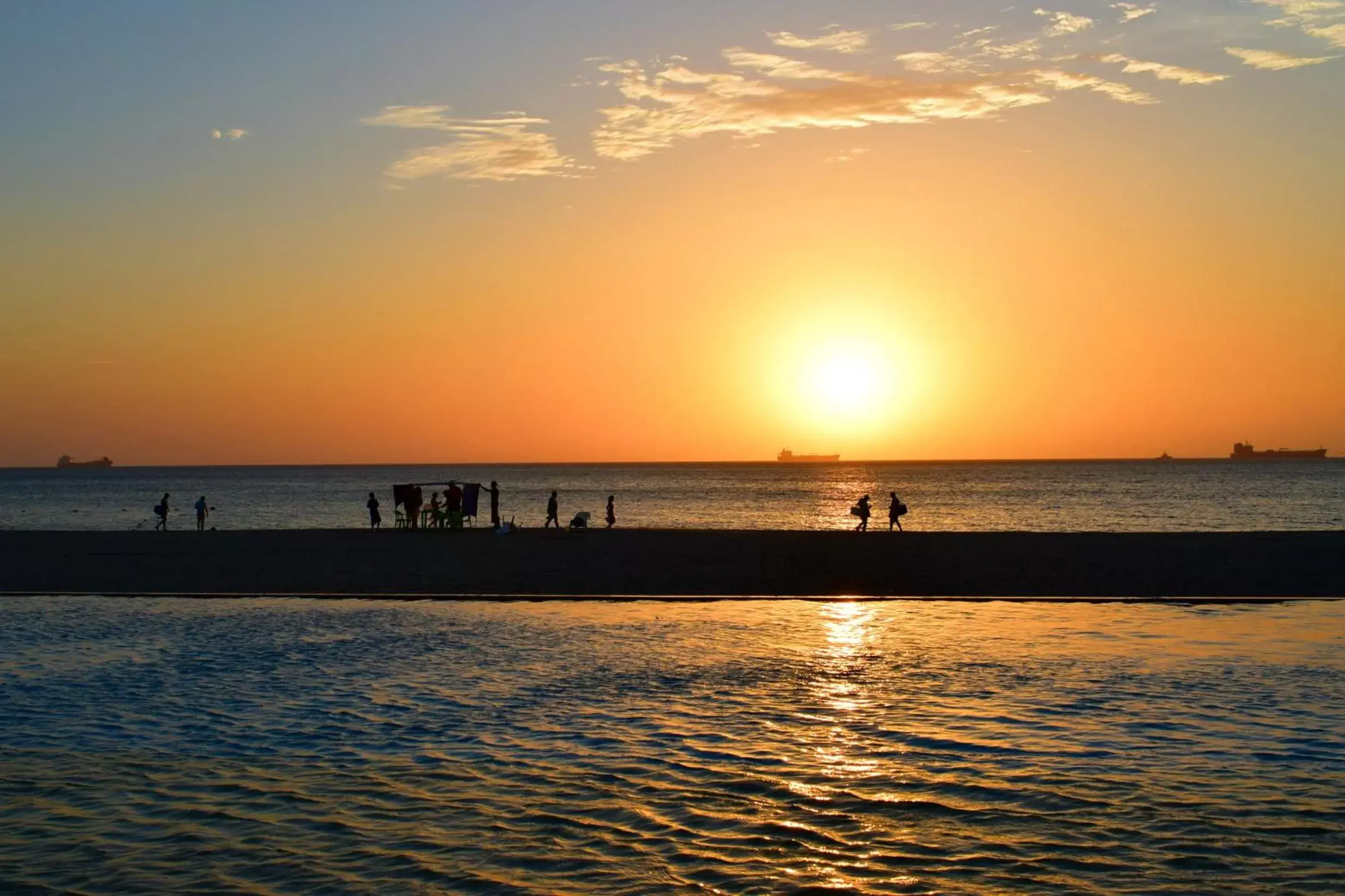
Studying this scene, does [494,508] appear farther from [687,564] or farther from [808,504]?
[808,504]

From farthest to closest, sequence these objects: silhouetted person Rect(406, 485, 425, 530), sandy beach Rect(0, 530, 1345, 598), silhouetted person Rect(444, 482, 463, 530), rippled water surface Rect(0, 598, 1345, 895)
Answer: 1. silhouetted person Rect(406, 485, 425, 530)
2. silhouetted person Rect(444, 482, 463, 530)
3. sandy beach Rect(0, 530, 1345, 598)
4. rippled water surface Rect(0, 598, 1345, 895)

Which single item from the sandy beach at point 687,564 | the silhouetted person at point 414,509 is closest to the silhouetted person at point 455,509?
the silhouetted person at point 414,509

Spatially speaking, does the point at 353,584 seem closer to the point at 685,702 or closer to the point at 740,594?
the point at 740,594

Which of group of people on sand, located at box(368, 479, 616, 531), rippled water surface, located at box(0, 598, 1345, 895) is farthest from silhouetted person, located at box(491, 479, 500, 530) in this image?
rippled water surface, located at box(0, 598, 1345, 895)

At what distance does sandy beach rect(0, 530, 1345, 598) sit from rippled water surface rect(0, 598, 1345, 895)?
687 cm

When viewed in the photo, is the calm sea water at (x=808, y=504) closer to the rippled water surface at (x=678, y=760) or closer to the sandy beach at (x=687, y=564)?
the sandy beach at (x=687, y=564)

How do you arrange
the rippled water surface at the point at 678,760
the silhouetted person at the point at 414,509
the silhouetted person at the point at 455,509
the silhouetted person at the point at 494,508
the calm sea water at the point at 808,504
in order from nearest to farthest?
the rippled water surface at the point at 678,760 → the silhouetted person at the point at 455,509 → the silhouetted person at the point at 494,508 → the silhouetted person at the point at 414,509 → the calm sea water at the point at 808,504

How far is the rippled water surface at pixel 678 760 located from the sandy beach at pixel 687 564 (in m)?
6.87

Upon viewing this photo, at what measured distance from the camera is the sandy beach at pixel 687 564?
25.6m

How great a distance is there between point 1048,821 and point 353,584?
20.9m

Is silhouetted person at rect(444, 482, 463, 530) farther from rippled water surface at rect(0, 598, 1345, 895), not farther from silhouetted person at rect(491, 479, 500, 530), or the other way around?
rippled water surface at rect(0, 598, 1345, 895)

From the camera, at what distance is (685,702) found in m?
13.5

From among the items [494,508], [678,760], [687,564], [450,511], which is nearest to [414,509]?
[450,511]

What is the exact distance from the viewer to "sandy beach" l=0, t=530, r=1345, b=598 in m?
25.6
